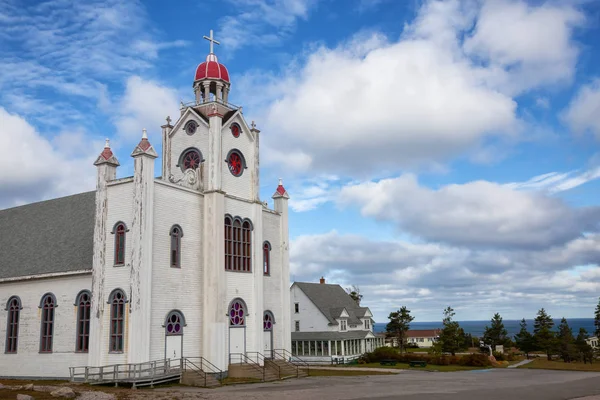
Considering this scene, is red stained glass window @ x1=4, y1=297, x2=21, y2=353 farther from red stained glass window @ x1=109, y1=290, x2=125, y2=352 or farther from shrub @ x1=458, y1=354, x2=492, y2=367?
shrub @ x1=458, y1=354, x2=492, y2=367

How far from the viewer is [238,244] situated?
124 feet

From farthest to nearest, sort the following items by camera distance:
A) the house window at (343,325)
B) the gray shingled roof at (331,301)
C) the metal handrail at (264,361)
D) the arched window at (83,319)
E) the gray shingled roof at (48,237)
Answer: the gray shingled roof at (331,301)
the house window at (343,325)
the metal handrail at (264,361)
the gray shingled roof at (48,237)
the arched window at (83,319)

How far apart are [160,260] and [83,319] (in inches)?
233

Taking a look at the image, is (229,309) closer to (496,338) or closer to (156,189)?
(156,189)

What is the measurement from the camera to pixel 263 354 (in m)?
38.1

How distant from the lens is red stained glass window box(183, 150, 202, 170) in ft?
124

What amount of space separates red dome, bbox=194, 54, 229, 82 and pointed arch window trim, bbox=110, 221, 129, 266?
13490 mm

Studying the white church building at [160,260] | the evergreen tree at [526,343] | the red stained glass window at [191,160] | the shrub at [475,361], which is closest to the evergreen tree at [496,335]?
the evergreen tree at [526,343]

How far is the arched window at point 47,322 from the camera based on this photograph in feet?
112

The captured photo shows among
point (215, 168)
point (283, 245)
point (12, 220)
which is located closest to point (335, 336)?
point (283, 245)

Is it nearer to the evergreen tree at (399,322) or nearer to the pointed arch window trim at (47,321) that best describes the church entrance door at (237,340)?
the pointed arch window trim at (47,321)

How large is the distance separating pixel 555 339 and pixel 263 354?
49009 mm

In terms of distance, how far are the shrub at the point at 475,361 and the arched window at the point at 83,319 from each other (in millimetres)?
35314

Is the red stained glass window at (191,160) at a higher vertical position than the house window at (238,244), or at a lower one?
higher
